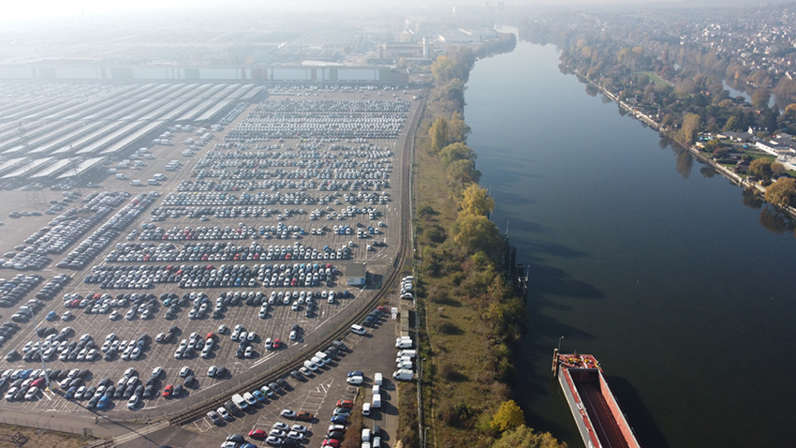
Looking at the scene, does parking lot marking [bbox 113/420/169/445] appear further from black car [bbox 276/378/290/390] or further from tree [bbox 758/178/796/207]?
tree [bbox 758/178/796/207]

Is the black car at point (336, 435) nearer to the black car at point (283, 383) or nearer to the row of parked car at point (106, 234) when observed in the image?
the black car at point (283, 383)

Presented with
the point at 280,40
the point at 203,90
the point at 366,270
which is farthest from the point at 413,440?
the point at 280,40

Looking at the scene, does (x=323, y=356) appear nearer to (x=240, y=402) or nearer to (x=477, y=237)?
(x=240, y=402)

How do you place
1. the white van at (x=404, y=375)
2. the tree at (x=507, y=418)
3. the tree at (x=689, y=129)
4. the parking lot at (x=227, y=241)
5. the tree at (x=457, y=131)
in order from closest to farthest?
the tree at (x=507, y=418), the white van at (x=404, y=375), the parking lot at (x=227, y=241), the tree at (x=457, y=131), the tree at (x=689, y=129)

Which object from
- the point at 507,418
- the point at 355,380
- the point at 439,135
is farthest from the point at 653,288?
the point at 439,135

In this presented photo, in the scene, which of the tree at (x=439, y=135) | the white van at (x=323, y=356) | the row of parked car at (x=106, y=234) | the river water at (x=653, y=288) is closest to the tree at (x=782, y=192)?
the river water at (x=653, y=288)

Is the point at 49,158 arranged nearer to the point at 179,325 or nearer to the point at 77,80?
the point at 179,325

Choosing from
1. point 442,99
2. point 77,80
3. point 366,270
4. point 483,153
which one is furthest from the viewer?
point 77,80
